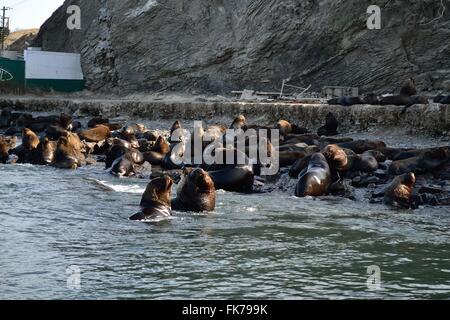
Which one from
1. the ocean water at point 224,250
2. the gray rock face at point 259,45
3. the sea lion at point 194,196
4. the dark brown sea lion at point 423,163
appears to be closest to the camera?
the ocean water at point 224,250

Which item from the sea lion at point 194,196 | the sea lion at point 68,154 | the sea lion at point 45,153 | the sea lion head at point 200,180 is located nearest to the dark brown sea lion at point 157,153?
the sea lion at point 68,154

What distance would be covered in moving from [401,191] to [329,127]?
9.68m

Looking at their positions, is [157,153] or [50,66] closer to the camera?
[157,153]

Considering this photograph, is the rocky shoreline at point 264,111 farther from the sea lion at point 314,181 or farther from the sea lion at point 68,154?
the sea lion at point 68,154

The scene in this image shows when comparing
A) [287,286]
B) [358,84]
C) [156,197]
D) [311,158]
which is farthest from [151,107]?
[287,286]

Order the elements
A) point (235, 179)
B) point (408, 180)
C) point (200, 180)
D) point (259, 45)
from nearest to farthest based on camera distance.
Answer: point (200, 180) → point (408, 180) → point (235, 179) → point (259, 45)

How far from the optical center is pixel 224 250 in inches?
433

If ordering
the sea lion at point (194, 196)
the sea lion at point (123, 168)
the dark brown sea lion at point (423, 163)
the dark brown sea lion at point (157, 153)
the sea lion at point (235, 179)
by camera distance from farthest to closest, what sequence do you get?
the dark brown sea lion at point (157, 153) < the sea lion at point (123, 168) < the dark brown sea lion at point (423, 163) < the sea lion at point (235, 179) < the sea lion at point (194, 196)

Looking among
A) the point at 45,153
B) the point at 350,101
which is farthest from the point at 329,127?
the point at 45,153

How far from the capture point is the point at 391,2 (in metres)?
32.8

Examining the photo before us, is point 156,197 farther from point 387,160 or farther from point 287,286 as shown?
point 387,160

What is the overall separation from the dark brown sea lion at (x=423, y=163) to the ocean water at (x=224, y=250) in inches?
81.2

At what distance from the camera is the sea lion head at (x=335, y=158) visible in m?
16.8

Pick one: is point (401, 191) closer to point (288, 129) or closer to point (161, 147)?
point (161, 147)
